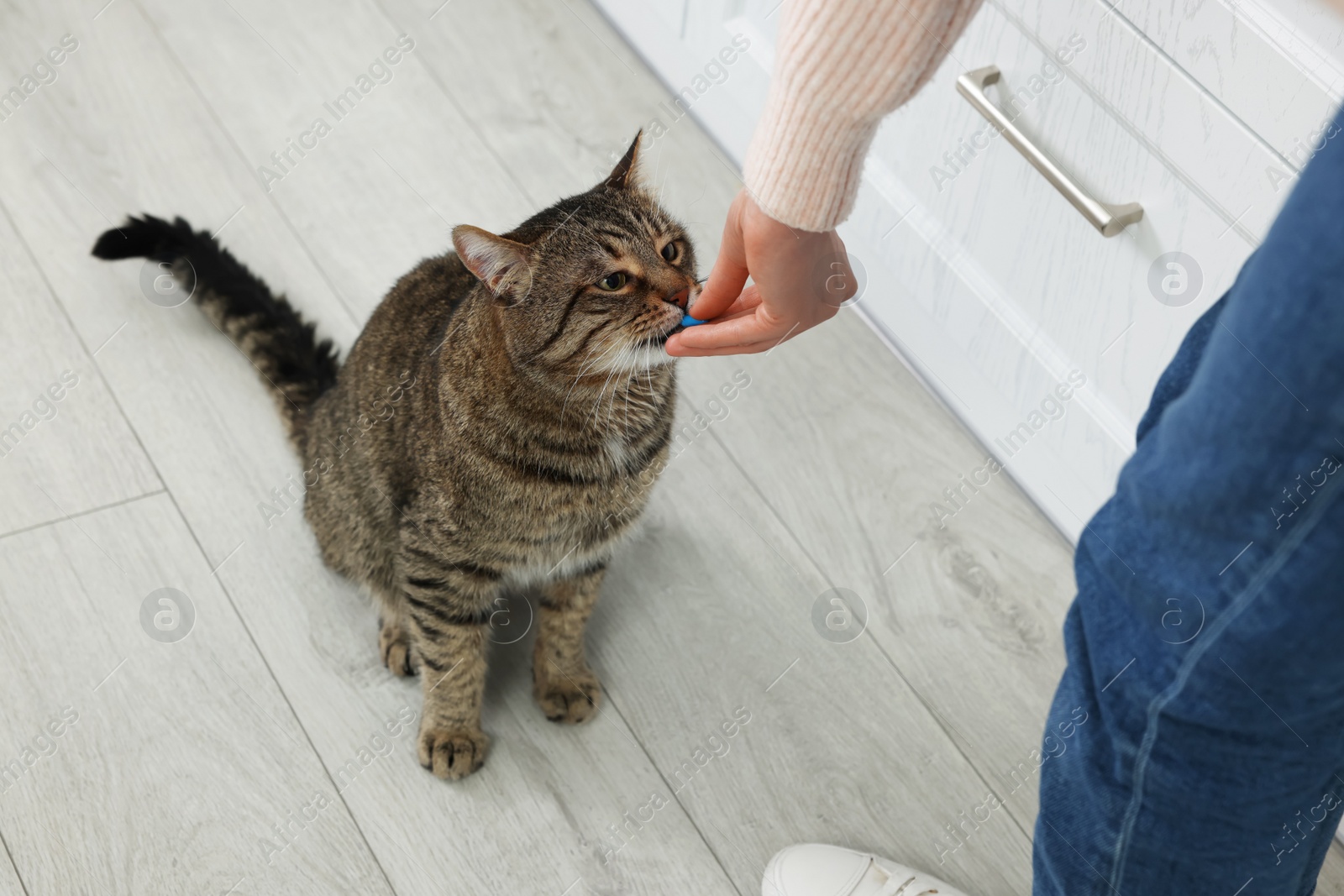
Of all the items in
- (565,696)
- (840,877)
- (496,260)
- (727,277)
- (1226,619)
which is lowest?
(565,696)

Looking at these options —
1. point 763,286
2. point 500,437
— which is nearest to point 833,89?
point 763,286

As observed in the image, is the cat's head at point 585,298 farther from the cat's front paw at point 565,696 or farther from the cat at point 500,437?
the cat's front paw at point 565,696

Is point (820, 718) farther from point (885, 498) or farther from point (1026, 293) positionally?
point (1026, 293)

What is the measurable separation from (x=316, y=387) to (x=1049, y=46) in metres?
1.00

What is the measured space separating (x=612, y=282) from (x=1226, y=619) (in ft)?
2.02

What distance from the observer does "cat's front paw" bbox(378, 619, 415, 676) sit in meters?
1.33

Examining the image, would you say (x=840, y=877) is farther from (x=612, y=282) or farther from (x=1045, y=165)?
(x=1045, y=165)

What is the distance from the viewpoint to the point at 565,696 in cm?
131

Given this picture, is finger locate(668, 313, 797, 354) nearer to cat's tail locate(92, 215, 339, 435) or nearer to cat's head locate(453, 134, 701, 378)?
cat's head locate(453, 134, 701, 378)

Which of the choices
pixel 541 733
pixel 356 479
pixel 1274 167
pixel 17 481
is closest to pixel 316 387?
pixel 356 479

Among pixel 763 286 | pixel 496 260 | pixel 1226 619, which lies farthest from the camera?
pixel 496 260

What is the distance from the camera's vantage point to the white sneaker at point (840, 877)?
1.17 meters

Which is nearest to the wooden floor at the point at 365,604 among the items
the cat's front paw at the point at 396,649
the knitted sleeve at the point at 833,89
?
the cat's front paw at the point at 396,649

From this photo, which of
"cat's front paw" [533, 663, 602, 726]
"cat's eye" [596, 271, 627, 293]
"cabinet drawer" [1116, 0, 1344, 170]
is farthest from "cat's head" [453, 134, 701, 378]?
"cabinet drawer" [1116, 0, 1344, 170]
